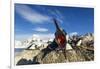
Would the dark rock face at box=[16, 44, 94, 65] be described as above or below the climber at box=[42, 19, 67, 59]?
below

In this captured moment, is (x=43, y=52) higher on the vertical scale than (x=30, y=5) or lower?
lower

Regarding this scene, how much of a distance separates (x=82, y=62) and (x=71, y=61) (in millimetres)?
136

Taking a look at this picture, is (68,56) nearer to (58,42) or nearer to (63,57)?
(63,57)

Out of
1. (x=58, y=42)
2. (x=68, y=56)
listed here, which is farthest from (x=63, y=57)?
(x=58, y=42)

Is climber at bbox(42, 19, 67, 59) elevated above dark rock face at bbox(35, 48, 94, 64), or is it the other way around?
climber at bbox(42, 19, 67, 59)

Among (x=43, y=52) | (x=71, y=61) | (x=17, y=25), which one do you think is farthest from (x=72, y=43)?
(x=17, y=25)

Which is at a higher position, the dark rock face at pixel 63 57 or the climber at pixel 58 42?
the climber at pixel 58 42

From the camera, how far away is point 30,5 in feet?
6.85

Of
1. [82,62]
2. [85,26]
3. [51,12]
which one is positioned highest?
[51,12]

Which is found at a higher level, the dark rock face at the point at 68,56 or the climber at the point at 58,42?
the climber at the point at 58,42

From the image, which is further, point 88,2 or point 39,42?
point 88,2

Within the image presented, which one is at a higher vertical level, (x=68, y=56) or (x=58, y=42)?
(x=58, y=42)
